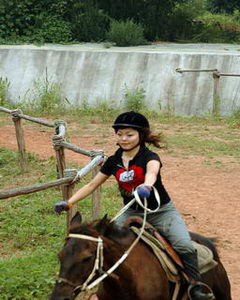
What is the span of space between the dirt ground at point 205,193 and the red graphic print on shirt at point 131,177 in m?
2.32

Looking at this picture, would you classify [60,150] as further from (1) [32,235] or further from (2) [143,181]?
(2) [143,181]

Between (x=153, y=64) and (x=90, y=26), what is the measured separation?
721 cm

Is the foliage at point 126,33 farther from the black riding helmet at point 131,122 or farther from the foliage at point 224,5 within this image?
the black riding helmet at point 131,122

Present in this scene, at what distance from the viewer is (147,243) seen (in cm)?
423

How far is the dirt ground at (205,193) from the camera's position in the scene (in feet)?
25.8

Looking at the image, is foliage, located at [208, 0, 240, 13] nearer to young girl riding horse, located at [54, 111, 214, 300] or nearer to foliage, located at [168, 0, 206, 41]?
foliage, located at [168, 0, 206, 41]

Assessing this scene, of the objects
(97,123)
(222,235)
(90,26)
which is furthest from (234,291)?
(90,26)

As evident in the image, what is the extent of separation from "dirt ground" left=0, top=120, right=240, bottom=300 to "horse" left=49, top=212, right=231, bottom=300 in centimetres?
239

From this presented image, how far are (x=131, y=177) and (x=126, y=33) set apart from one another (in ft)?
67.6

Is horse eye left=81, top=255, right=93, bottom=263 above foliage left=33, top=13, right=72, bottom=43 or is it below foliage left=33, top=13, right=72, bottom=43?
above

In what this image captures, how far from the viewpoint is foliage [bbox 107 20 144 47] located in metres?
24.5

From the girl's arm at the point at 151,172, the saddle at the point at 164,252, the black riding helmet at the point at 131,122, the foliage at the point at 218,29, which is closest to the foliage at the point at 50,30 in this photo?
the foliage at the point at 218,29

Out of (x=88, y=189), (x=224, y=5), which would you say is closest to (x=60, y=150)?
(x=88, y=189)

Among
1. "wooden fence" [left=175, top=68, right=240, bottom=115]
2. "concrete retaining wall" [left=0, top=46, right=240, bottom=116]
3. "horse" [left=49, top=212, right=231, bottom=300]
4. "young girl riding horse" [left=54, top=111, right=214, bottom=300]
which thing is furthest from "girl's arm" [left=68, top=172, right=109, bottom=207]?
"concrete retaining wall" [left=0, top=46, right=240, bottom=116]
